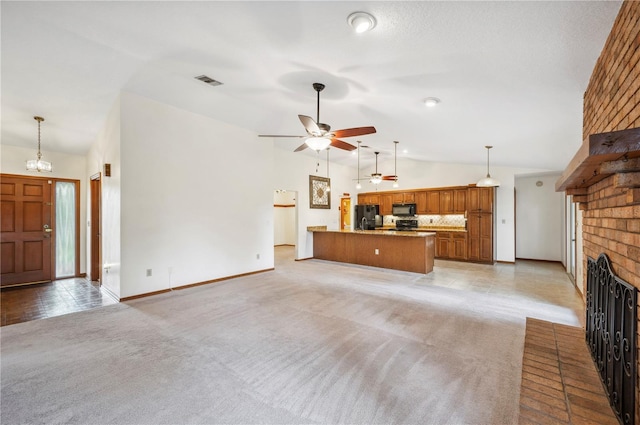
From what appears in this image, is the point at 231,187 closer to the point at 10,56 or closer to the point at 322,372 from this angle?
the point at 10,56

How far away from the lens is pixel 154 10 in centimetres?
239

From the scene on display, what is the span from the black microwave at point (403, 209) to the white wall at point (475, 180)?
0.64m

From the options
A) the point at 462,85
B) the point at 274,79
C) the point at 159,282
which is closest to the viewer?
the point at 462,85

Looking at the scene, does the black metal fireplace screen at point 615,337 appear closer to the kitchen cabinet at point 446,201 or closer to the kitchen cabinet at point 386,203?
the kitchen cabinet at point 446,201

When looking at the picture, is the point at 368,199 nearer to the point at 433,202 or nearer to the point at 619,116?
the point at 433,202

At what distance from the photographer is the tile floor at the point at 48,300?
149 inches

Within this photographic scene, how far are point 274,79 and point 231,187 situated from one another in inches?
110

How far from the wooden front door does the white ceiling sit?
3.31ft

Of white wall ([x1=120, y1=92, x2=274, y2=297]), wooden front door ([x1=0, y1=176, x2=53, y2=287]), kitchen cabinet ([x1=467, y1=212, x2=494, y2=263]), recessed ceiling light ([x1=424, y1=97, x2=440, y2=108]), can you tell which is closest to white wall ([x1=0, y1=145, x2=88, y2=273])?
wooden front door ([x1=0, y1=176, x2=53, y2=287])

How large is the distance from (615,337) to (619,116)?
1392 millimetres

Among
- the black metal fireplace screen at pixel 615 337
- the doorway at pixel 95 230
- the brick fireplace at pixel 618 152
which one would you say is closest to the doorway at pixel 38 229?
the doorway at pixel 95 230

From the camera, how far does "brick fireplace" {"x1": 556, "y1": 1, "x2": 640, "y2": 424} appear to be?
1292 millimetres

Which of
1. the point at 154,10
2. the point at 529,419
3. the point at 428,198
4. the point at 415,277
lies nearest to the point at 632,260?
the point at 529,419

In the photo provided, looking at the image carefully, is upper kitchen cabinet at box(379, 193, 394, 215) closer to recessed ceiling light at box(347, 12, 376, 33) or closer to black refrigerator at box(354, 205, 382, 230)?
black refrigerator at box(354, 205, 382, 230)
